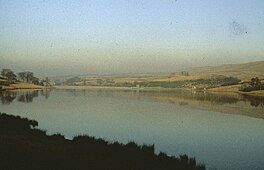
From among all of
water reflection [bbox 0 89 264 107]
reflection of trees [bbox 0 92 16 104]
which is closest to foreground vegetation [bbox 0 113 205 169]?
water reflection [bbox 0 89 264 107]

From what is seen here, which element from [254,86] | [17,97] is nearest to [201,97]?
[17,97]

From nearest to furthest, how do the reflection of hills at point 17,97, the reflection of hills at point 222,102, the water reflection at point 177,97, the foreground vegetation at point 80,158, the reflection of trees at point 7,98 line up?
the foreground vegetation at point 80,158 < the reflection of hills at point 222,102 < the reflection of trees at point 7,98 < the reflection of hills at point 17,97 < the water reflection at point 177,97

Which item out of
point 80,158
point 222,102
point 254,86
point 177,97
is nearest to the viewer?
point 80,158

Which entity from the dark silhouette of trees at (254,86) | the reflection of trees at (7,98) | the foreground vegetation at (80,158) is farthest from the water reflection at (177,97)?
the foreground vegetation at (80,158)

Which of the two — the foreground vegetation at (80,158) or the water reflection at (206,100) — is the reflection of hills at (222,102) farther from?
the foreground vegetation at (80,158)

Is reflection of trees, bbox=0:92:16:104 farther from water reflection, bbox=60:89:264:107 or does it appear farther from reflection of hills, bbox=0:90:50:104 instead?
water reflection, bbox=60:89:264:107

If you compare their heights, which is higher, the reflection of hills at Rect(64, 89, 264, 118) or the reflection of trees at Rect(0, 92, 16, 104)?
the reflection of trees at Rect(0, 92, 16, 104)

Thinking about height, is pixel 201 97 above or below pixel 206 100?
below

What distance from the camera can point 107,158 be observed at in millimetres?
15820

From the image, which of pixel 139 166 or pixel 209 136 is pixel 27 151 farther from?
pixel 209 136

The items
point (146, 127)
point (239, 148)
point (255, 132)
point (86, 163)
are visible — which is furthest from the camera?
point (146, 127)

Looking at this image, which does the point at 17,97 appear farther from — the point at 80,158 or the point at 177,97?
the point at 80,158

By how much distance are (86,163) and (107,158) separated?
1638mm

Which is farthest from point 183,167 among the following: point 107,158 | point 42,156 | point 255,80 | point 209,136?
point 255,80
